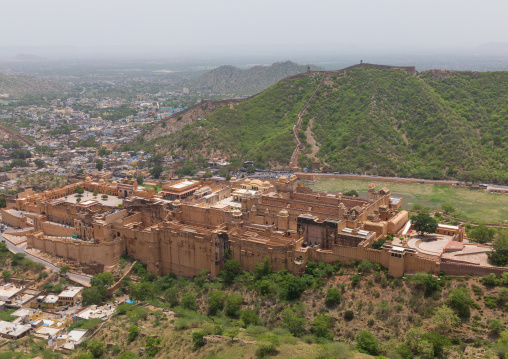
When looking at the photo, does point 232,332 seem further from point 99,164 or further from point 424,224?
point 99,164

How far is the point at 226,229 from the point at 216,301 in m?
8.20

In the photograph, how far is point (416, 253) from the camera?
39375 millimetres

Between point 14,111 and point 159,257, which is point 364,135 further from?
point 14,111

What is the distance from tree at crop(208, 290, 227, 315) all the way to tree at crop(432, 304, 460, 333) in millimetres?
16524

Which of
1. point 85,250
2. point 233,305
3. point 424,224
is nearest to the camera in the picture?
point 233,305

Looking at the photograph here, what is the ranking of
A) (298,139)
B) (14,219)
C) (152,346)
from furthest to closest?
(298,139)
(14,219)
(152,346)

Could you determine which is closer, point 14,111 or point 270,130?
point 270,130

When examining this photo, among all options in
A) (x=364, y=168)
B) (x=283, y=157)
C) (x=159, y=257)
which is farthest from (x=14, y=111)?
(x=159, y=257)

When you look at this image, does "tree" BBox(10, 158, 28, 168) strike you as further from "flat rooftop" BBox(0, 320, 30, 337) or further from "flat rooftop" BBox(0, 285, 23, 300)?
"flat rooftop" BBox(0, 320, 30, 337)

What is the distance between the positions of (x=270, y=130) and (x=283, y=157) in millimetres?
14778

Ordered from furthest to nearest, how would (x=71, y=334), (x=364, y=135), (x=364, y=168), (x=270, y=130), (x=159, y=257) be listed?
(x=270, y=130) → (x=364, y=135) → (x=364, y=168) → (x=159, y=257) → (x=71, y=334)

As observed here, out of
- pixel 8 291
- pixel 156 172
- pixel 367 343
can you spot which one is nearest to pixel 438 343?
pixel 367 343

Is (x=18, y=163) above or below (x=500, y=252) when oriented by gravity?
below

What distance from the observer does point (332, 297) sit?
126 ft
